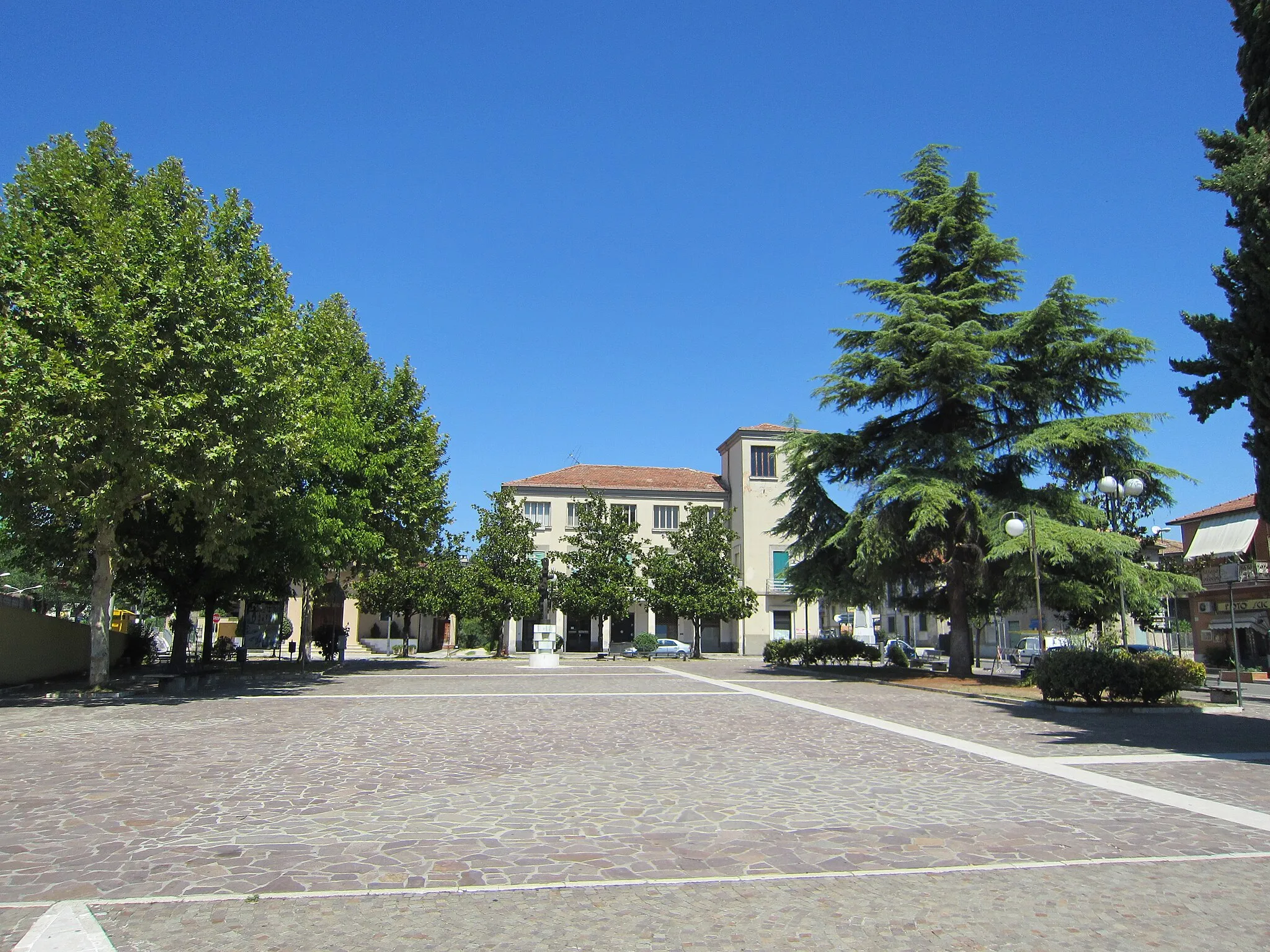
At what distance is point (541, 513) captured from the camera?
180ft

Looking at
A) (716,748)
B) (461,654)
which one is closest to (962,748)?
(716,748)

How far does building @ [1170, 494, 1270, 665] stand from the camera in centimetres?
3550

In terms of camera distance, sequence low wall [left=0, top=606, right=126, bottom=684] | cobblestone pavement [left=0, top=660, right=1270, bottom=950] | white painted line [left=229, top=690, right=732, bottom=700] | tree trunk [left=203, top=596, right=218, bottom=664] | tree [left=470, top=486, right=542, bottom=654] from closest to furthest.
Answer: cobblestone pavement [left=0, top=660, right=1270, bottom=950] → white painted line [left=229, top=690, right=732, bottom=700] → low wall [left=0, top=606, right=126, bottom=684] → tree trunk [left=203, top=596, right=218, bottom=664] → tree [left=470, top=486, right=542, bottom=654]

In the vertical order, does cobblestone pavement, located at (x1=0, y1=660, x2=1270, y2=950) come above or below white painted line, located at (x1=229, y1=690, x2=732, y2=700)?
above

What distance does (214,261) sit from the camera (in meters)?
16.9

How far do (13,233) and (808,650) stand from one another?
2785 cm

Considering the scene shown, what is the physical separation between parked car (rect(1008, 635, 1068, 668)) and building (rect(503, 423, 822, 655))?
14.1 metres

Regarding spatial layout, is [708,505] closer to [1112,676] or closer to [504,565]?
[504,565]

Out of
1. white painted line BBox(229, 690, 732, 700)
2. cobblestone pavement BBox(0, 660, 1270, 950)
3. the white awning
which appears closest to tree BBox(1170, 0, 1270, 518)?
cobblestone pavement BBox(0, 660, 1270, 950)

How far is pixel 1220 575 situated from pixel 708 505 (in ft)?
93.0

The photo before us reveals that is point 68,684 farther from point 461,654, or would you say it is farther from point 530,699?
point 461,654

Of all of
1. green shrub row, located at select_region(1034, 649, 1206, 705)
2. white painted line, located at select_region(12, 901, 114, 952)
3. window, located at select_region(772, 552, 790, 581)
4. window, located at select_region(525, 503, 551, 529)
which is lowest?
white painted line, located at select_region(12, 901, 114, 952)

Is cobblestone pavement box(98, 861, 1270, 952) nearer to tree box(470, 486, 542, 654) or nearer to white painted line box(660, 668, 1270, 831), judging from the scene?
white painted line box(660, 668, 1270, 831)

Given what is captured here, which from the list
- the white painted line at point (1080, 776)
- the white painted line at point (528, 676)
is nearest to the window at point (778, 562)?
the white painted line at point (528, 676)
